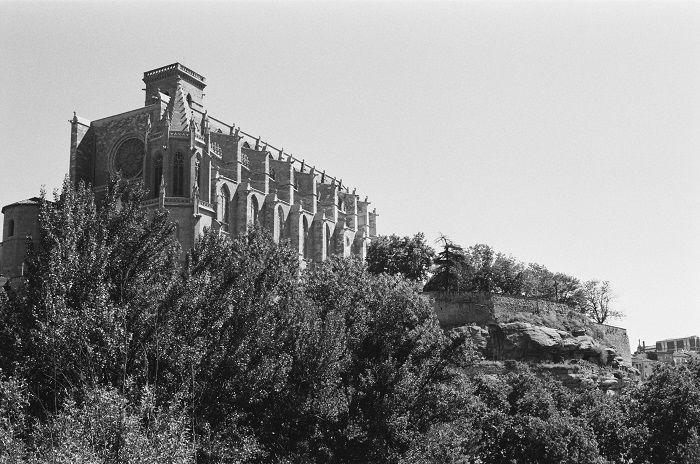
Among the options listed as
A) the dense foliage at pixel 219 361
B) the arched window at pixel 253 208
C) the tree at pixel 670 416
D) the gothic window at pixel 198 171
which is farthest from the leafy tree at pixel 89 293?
the arched window at pixel 253 208

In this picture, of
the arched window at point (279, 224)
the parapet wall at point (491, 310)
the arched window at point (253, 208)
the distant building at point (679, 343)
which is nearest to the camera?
the parapet wall at point (491, 310)

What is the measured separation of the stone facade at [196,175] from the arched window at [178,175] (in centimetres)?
9

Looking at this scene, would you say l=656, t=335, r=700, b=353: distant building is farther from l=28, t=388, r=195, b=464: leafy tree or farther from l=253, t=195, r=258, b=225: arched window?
l=28, t=388, r=195, b=464: leafy tree

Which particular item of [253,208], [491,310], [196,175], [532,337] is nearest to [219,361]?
[491,310]

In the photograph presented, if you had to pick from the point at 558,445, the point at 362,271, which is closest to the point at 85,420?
the point at 362,271

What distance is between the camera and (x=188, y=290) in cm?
2548

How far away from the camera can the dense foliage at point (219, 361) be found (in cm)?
2060

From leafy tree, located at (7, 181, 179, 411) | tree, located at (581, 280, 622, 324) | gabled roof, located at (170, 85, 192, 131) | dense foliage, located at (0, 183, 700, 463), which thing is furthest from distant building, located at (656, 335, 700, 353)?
leafy tree, located at (7, 181, 179, 411)

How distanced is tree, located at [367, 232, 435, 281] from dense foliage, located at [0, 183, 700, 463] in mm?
44113

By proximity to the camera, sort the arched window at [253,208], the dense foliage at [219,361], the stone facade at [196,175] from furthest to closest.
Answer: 1. the arched window at [253,208]
2. the stone facade at [196,175]
3. the dense foliage at [219,361]

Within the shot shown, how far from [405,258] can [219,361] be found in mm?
58191

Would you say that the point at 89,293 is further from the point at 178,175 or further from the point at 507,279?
the point at 507,279

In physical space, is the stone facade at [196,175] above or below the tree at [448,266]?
above

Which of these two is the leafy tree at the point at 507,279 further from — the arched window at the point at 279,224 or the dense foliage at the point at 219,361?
the dense foliage at the point at 219,361
